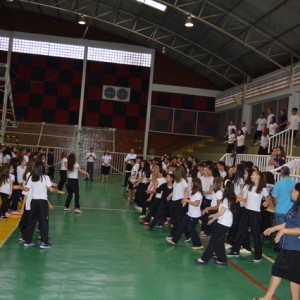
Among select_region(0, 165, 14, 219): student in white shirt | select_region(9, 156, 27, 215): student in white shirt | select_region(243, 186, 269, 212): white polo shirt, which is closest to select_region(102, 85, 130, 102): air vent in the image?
select_region(9, 156, 27, 215): student in white shirt

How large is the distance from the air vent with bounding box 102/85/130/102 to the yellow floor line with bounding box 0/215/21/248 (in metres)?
17.3

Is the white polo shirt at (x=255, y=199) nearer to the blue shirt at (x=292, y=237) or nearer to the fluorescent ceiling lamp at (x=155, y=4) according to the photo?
the blue shirt at (x=292, y=237)

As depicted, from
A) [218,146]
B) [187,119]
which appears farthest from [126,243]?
[187,119]

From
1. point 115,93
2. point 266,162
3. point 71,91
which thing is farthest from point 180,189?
point 71,91

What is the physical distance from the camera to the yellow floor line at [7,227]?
321 inches

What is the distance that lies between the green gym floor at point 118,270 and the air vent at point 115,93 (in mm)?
17911

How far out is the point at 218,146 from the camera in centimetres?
2408

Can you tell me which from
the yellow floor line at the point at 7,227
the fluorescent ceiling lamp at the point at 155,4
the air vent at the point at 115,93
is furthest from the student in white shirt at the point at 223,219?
the air vent at the point at 115,93

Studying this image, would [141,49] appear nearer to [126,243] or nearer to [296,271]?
[126,243]

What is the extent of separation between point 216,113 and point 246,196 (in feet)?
65.7

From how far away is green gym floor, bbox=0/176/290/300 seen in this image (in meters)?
5.55

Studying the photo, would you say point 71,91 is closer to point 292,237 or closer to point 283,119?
point 283,119

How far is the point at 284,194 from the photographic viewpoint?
23.6 feet

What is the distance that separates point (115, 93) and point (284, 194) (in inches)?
820
